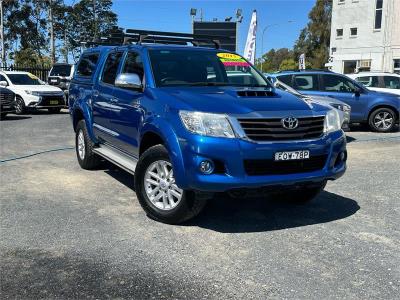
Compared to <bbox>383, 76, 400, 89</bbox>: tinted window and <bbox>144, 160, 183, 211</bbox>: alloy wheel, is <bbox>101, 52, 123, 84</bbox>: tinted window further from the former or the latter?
<bbox>383, 76, 400, 89</bbox>: tinted window

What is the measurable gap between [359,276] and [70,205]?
3.41m

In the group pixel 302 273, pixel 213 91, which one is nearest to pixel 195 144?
pixel 213 91

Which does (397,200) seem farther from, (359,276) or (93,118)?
(93,118)

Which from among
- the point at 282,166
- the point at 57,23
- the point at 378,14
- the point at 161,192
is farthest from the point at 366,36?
the point at 161,192

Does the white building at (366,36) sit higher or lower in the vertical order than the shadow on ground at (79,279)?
higher

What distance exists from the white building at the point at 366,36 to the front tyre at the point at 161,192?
3558 cm

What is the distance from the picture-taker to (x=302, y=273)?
388 cm

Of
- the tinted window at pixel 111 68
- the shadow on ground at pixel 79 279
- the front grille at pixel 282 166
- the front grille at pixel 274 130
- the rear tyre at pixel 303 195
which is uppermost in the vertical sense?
the tinted window at pixel 111 68

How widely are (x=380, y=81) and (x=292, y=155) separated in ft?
38.4

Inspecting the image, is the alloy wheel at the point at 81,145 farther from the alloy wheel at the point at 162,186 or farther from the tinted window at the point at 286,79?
the tinted window at the point at 286,79

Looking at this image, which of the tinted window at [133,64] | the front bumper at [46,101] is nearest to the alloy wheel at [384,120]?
the tinted window at [133,64]

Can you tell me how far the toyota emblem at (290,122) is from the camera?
4660 millimetres

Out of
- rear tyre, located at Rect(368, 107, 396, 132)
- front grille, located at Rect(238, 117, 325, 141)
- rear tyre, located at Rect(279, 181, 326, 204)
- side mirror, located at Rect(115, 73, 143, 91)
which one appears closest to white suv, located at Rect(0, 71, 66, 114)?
rear tyre, located at Rect(368, 107, 396, 132)

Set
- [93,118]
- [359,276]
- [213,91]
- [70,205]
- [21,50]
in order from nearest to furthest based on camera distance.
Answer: [359,276], [213,91], [70,205], [93,118], [21,50]
